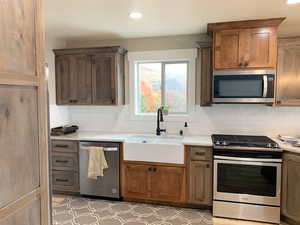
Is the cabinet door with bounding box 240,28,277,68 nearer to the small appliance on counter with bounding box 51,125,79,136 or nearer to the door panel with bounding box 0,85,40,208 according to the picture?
the door panel with bounding box 0,85,40,208

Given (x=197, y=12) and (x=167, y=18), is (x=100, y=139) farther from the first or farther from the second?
(x=197, y=12)

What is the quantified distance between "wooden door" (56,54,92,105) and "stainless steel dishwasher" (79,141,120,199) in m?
0.81

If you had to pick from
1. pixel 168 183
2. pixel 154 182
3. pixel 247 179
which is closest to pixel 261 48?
pixel 247 179

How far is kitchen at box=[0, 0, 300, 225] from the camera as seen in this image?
2.78 meters

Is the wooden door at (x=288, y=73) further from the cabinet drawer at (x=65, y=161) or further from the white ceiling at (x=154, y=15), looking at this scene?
the cabinet drawer at (x=65, y=161)

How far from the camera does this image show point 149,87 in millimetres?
3922

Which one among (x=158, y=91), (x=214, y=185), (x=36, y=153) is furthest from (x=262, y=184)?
(x=36, y=153)

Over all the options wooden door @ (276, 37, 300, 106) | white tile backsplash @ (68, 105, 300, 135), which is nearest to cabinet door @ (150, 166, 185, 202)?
white tile backsplash @ (68, 105, 300, 135)

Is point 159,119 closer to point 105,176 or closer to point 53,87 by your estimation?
point 105,176

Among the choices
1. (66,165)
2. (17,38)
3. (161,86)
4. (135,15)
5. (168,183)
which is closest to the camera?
(17,38)

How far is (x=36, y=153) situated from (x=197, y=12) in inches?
89.4

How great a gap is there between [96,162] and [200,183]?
1469 millimetres

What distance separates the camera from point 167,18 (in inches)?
111

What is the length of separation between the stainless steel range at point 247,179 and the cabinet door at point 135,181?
936 millimetres
